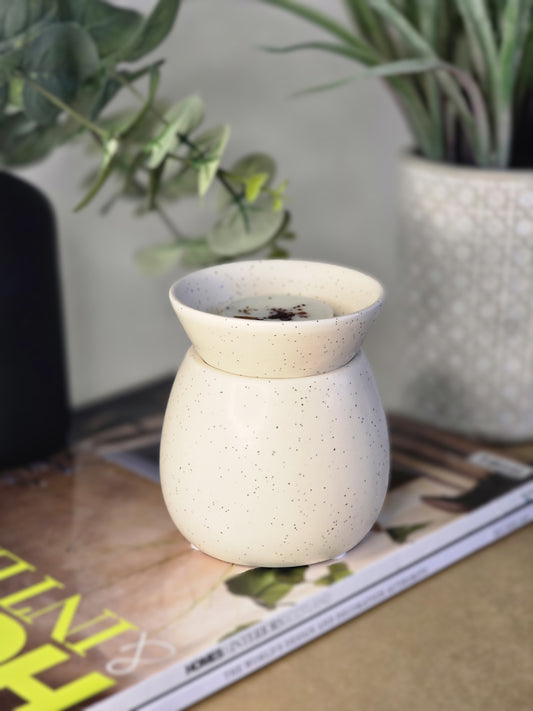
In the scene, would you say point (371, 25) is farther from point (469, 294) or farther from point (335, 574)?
point (335, 574)

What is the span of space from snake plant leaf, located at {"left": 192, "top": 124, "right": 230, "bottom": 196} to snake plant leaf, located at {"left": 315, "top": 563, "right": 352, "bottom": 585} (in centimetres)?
20

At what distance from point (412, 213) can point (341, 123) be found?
20 cm

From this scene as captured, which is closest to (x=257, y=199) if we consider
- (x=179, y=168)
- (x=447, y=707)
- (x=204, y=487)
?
(x=179, y=168)

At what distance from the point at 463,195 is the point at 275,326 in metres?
0.24

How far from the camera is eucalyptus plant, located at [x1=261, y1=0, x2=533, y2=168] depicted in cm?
52

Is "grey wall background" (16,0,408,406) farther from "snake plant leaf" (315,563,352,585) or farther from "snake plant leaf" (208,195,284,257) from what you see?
"snake plant leaf" (315,563,352,585)

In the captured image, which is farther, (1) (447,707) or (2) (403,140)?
(2) (403,140)

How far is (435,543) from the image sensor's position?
45cm

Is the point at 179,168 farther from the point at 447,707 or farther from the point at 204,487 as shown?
the point at 447,707

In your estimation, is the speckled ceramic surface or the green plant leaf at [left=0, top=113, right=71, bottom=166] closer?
the speckled ceramic surface

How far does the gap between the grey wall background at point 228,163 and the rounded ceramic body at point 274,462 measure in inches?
10.0

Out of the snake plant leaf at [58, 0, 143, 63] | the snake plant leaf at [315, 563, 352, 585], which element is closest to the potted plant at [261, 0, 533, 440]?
the snake plant leaf at [58, 0, 143, 63]

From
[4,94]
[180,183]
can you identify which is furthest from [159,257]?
[4,94]

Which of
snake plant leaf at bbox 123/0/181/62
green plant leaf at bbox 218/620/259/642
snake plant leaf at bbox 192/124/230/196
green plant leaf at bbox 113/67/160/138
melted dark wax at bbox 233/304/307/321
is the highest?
snake plant leaf at bbox 123/0/181/62
